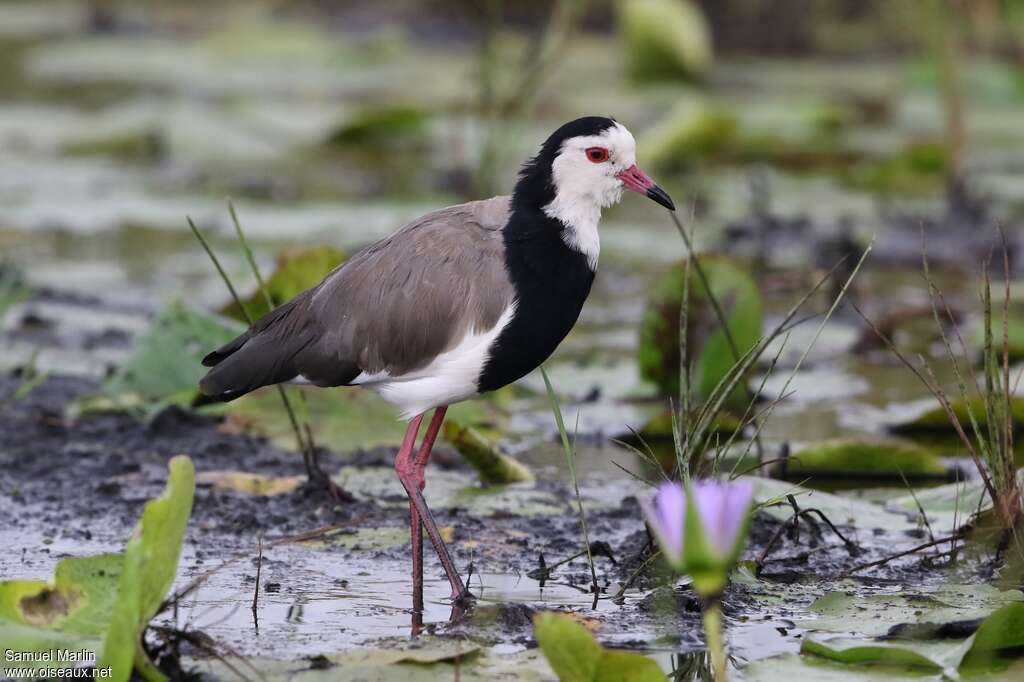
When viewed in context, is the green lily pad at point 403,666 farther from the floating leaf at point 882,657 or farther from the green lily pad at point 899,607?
the green lily pad at point 899,607

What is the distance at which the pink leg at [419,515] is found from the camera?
3.93 m

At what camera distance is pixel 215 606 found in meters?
3.86

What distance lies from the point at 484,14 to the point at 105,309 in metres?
2.15

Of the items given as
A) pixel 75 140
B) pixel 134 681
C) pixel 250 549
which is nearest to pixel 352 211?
pixel 75 140

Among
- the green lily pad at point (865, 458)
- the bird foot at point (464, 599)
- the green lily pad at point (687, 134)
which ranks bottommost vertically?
the bird foot at point (464, 599)

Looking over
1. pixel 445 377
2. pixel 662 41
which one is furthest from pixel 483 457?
pixel 662 41

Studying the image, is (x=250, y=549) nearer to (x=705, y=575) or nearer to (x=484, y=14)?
(x=705, y=575)

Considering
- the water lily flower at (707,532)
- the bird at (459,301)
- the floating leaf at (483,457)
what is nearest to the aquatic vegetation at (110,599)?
the bird at (459,301)

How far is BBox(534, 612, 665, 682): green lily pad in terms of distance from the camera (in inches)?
118

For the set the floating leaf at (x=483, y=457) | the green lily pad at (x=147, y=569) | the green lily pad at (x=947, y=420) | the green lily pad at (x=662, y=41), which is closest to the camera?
the green lily pad at (x=147, y=569)

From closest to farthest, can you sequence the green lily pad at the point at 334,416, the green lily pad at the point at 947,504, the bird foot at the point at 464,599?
the bird foot at the point at 464,599 < the green lily pad at the point at 947,504 < the green lily pad at the point at 334,416

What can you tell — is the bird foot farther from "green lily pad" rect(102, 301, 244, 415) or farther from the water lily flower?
"green lily pad" rect(102, 301, 244, 415)

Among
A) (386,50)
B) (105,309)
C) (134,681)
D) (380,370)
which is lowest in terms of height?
A: (134,681)

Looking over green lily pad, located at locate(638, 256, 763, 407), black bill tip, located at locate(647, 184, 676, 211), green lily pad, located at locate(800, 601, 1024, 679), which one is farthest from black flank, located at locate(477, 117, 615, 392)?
green lily pad, located at locate(638, 256, 763, 407)
